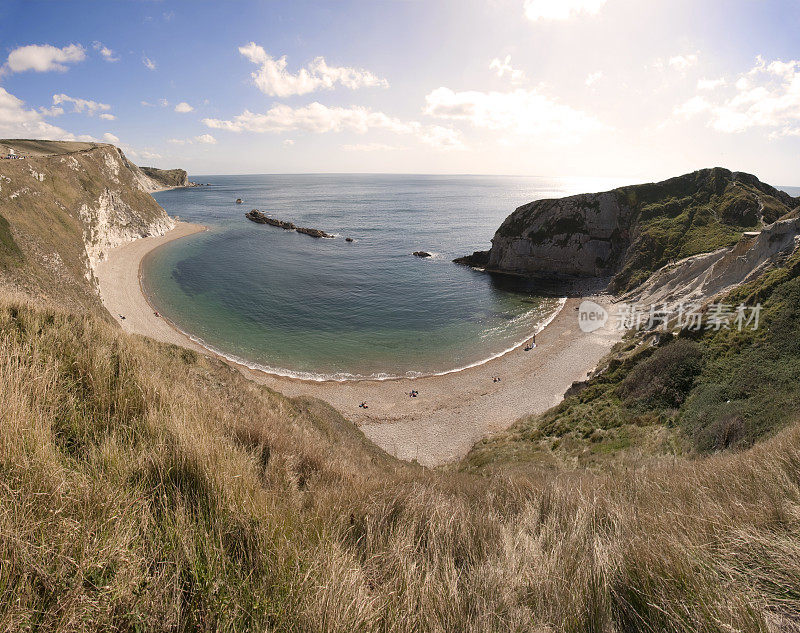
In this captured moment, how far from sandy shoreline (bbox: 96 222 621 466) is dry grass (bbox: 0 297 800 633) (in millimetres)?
15781

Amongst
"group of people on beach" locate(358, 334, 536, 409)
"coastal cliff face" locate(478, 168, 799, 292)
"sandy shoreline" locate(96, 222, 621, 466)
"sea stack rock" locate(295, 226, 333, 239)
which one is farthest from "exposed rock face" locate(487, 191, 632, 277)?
"sea stack rock" locate(295, 226, 333, 239)

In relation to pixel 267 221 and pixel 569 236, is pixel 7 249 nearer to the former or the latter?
pixel 569 236

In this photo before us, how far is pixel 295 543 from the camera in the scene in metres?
2.50

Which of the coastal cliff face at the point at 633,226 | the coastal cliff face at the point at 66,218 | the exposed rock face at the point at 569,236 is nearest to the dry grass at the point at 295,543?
the coastal cliff face at the point at 66,218

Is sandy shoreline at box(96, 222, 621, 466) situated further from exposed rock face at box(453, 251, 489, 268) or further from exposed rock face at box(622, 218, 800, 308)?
exposed rock face at box(453, 251, 489, 268)

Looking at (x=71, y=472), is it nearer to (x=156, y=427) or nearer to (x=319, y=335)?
(x=156, y=427)

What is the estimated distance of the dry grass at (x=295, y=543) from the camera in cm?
193

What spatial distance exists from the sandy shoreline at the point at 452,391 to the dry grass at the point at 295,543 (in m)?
15.8

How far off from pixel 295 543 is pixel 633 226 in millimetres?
58273

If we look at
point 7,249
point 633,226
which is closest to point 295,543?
point 7,249

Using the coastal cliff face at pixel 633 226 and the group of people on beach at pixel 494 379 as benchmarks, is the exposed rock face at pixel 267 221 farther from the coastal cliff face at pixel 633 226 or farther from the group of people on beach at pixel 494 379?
the group of people on beach at pixel 494 379

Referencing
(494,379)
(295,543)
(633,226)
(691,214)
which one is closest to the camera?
(295,543)

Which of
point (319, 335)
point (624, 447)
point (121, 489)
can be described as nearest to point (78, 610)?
point (121, 489)

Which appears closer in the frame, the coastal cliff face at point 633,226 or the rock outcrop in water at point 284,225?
the coastal cliff face at point 633,226
